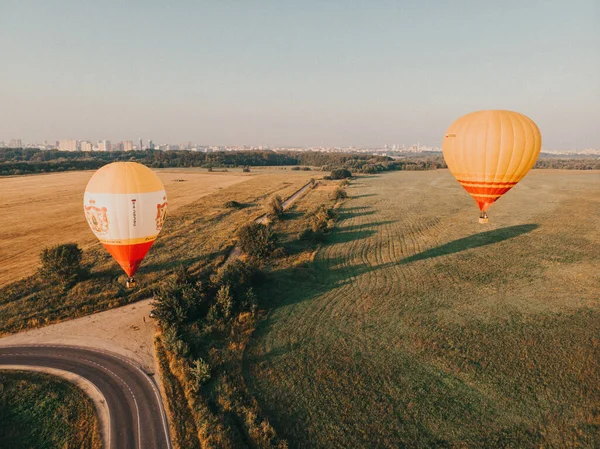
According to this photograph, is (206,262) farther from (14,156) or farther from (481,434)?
(14,156)

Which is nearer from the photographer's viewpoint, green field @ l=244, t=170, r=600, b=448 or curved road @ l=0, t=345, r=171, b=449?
curved road @ l=0, t=345, r=171, b=449

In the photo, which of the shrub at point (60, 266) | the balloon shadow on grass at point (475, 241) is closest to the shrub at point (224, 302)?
the shrub at point (60, 266)

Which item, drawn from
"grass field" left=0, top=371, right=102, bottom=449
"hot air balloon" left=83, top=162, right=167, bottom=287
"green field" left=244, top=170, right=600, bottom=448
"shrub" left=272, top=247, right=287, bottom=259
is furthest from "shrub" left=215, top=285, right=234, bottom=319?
"shrub" left=272, top=247, right=287, bottom=259

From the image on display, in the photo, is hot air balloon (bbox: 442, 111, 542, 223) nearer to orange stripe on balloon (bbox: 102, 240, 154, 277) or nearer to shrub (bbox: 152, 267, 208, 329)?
shrub (bbox: 152, 267, 208, 329)

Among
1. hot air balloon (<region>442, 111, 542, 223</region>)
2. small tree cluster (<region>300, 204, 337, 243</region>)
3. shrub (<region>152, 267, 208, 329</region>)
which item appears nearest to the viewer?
hot air balloon (<region>442, 111, 542, 223</region>)

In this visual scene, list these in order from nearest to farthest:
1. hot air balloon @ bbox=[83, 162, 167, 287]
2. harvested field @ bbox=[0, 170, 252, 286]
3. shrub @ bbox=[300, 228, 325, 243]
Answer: hot air balloon @ bbox=[83, 162, 167, 287]
harvested field @ bbox=[0, 170, 252, 286]
shrub @ bbox=[300, 228, 325, 243]

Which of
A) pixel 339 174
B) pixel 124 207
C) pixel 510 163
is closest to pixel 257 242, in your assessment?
pixel 124 207

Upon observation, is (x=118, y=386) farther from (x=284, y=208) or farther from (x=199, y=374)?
(x=284, y=208)

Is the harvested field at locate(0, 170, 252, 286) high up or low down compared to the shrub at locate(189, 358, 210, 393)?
up
